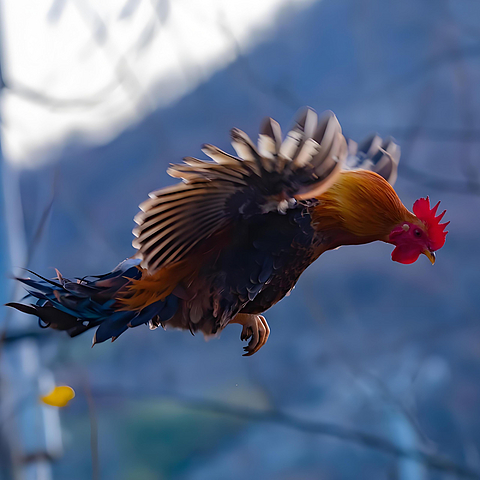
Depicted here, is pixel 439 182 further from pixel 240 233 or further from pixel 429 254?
pixel 240 233

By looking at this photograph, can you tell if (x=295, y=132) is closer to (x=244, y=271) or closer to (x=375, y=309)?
(x=244, y=271)

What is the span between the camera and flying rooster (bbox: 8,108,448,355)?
1.53ft

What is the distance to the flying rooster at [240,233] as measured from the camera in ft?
1.53

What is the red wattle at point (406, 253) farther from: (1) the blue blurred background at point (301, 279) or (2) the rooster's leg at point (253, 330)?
(1) the blue blurred background at point (301, 279)

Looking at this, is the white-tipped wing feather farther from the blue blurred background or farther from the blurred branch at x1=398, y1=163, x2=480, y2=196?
the blurred branch at x1=398, y1=163, x2=480, y2=196

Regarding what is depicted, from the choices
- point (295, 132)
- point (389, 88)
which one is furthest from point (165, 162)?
point (295, 132)

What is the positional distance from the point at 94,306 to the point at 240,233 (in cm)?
23

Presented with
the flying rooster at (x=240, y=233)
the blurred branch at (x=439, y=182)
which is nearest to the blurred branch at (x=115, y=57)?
the blurred branch at (x=439, y=182)

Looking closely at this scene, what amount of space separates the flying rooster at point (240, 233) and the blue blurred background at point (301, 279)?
115 centimetres

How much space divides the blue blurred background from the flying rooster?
3.78 feet

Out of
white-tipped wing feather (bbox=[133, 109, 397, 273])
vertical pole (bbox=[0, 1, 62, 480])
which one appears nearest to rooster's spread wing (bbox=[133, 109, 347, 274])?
white-tipped wing feather (bbox=[133, 109, 397, 273])

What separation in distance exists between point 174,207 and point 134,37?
55.9 inches

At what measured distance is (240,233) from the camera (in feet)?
1.87

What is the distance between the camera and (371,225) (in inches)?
23.4
